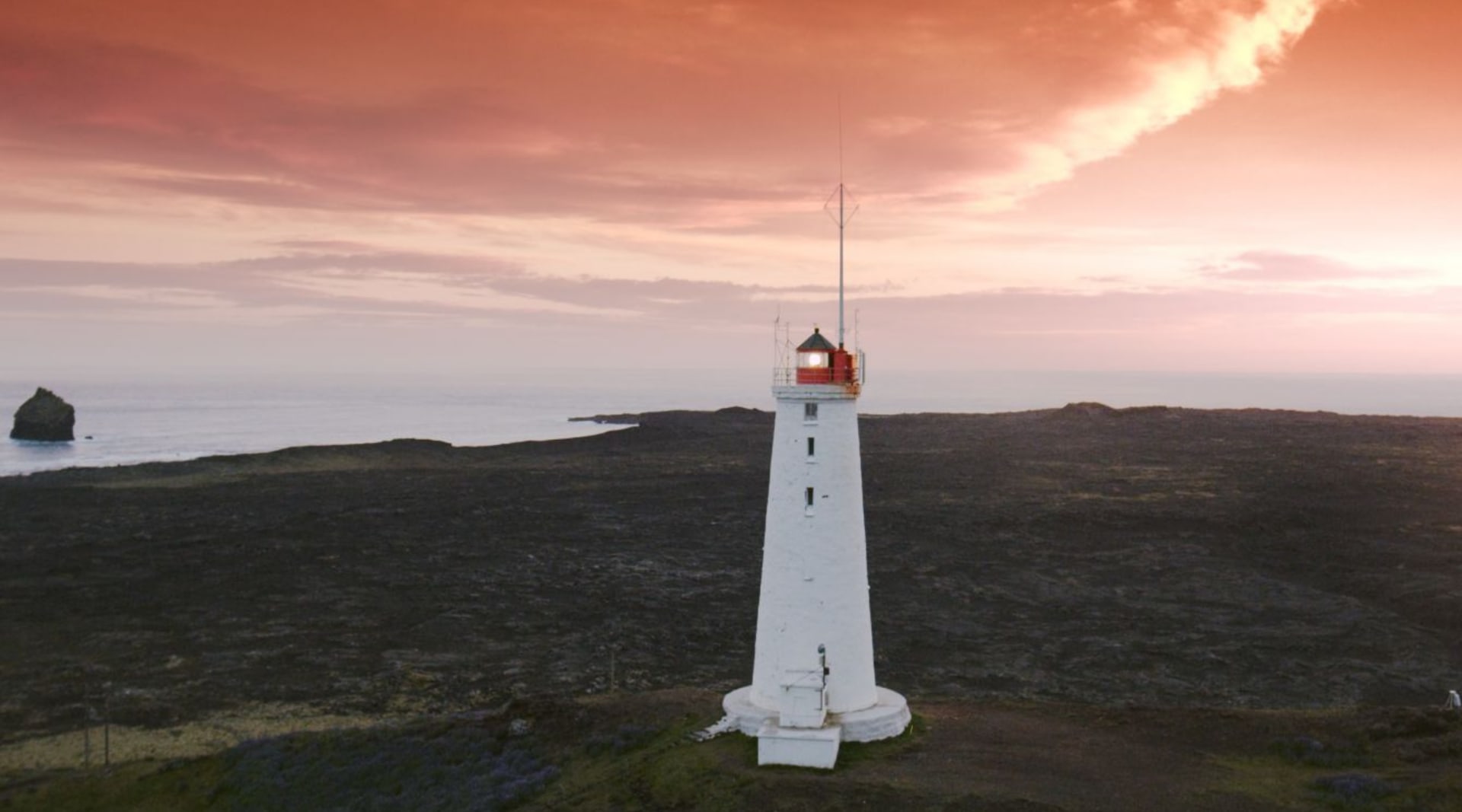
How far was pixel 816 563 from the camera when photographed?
24.0 meters

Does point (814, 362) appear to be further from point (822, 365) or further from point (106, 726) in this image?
point (106, 726)

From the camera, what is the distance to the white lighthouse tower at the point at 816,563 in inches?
942

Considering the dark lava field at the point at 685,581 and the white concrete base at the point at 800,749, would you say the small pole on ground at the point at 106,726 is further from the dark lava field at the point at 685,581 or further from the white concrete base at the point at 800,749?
the white concrete base at the point at 800,749

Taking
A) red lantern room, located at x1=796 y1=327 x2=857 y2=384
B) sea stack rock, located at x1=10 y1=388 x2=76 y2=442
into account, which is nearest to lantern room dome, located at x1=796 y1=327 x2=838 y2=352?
red lantern room, located at x1=796 y1=327 x2=857 y2=384

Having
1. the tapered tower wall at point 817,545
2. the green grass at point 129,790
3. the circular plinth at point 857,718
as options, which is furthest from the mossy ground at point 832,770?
the tapered tower wall at point 817,545

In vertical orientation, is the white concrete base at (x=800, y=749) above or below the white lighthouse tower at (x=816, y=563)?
below

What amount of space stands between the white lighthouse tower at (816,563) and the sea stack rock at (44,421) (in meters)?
163

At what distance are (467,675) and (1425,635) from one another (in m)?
33.9

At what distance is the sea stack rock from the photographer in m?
161

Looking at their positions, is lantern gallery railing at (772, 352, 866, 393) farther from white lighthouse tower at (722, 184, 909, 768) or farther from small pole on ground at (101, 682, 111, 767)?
small pole on ground at (101, 682, 111, 767)

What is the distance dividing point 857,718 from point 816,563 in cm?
326

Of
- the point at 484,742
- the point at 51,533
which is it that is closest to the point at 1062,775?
the point at 484,742

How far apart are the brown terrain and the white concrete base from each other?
1567mm

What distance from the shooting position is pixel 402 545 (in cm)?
6462
